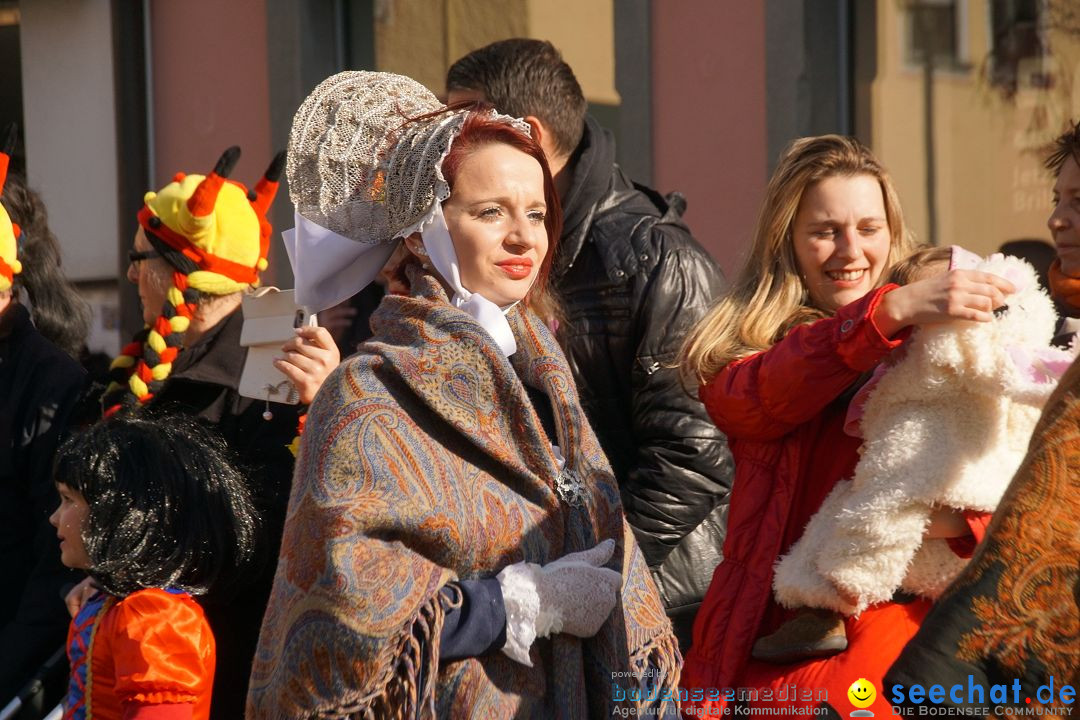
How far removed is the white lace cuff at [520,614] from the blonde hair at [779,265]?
899 millimetres

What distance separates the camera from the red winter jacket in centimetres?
299

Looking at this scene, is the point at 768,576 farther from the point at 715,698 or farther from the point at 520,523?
the point at 520,523

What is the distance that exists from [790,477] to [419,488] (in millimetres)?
945

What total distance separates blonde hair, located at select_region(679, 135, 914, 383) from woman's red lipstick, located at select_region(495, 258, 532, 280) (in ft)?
1.91

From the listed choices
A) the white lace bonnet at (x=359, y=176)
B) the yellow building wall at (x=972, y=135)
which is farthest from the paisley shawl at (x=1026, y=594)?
the yellow building wall at (x=972, y=135)

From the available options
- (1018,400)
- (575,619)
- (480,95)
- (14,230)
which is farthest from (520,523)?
(14,230)

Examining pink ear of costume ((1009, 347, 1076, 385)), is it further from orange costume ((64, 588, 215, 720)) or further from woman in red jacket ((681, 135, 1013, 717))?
orange costume ((64, 588, 215, 720))

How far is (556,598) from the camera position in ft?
8.47

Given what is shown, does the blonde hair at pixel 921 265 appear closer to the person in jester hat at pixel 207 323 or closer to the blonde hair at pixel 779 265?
the blonde hair at pixel 779 265

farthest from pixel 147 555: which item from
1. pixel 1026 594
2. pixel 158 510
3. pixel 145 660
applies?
pixel 1026 594

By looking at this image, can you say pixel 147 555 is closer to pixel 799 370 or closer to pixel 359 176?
pixel 359 176

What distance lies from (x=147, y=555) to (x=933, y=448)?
1.70 metres

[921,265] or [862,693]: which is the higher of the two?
[921,265]

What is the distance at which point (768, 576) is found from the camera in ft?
10.1
